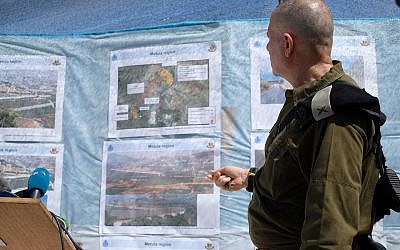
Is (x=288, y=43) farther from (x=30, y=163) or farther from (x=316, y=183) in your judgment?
(x=30, y=163)

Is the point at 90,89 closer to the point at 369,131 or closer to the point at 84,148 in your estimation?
the point at 84,148

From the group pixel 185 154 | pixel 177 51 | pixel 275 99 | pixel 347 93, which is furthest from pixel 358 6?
pixel 347 93

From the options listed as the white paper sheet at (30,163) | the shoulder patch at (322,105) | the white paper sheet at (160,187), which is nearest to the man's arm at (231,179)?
the shoulder patch at (322,105)

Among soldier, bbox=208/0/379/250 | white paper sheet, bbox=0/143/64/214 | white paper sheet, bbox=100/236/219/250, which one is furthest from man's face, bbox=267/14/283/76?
white paper sheet, bbox=0/143/64/214

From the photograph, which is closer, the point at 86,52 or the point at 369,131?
the point at 369,131

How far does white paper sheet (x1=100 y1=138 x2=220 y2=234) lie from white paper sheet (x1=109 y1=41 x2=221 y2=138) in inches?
2.2

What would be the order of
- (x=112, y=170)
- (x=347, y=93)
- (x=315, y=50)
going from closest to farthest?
(x=347, y=93)
(x=315, y=50)
(x=112, y=170)

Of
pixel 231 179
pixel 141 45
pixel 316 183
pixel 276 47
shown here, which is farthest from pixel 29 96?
pixel 316 183

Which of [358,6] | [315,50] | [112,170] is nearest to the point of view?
[315,50]

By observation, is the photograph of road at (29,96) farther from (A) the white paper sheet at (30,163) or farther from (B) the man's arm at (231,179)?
(B) the man's arm at (231,179)

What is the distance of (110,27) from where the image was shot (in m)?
2.03

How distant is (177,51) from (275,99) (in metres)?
0.40

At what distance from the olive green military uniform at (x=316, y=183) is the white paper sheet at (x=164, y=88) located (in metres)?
0.73

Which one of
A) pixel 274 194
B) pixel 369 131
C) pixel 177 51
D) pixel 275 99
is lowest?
pixel 274 194
